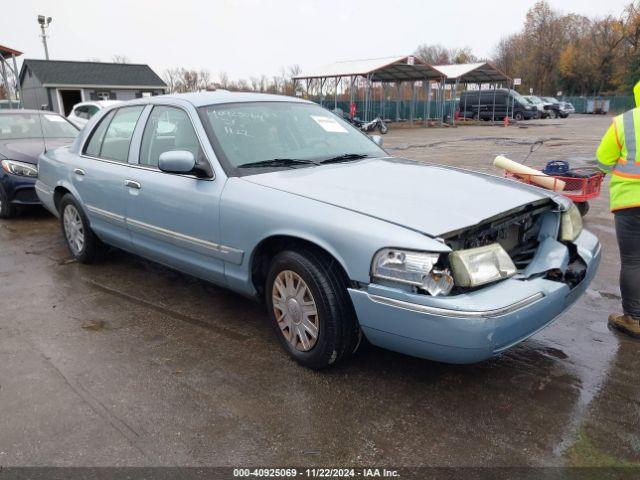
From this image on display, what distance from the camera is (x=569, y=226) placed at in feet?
11.0

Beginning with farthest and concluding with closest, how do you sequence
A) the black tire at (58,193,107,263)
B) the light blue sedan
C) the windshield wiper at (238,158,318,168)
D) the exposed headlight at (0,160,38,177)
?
1. the exposed headlight at (0,160,38,177)
2. the black tire at (58,193,107,263)
3. the windshield wiper at (238,158,318,168)
4. the light blue sedan

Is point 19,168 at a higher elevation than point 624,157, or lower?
lower

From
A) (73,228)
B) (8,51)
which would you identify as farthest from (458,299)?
(8,51)

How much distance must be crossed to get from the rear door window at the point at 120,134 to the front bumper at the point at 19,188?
A: 3.20 metres

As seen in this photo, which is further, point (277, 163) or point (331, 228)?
point (277, 163)

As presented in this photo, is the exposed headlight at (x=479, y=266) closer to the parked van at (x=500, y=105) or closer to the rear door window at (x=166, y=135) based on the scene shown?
the rear door window at (x=166, y=135)

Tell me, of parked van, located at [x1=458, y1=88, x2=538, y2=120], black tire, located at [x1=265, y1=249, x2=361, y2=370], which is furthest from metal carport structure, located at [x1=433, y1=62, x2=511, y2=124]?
black tire, located at [x1=265, y1=249, x2=361, y2=370]

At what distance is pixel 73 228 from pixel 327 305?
3540 mm

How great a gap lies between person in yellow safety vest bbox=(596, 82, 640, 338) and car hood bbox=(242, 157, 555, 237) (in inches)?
23.0

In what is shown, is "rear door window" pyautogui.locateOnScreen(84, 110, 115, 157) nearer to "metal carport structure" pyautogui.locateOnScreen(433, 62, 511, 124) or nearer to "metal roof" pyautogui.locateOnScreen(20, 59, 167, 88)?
"metal carport structure" pyautogui.locateOnScreen(433, 62, 511, 124)

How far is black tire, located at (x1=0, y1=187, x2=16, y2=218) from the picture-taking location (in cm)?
738

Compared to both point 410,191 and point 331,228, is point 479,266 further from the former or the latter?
point 331,228

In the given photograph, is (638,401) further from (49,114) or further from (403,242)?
(49,114)

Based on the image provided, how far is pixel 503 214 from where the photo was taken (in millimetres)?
2947
